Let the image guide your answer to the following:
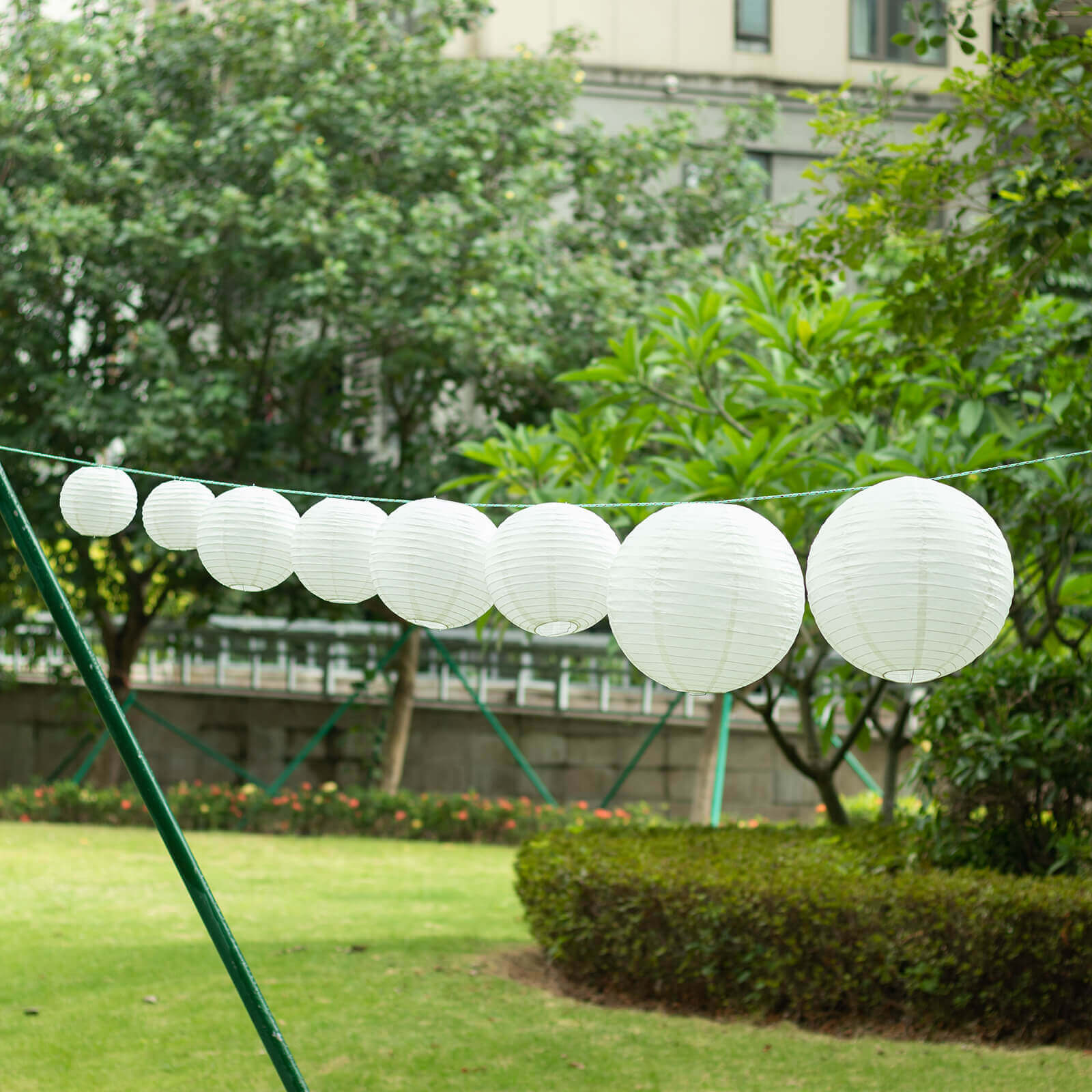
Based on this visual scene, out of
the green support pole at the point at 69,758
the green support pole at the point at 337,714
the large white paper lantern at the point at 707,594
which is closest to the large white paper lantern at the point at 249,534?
the large white paper lantern at the point at 707,594

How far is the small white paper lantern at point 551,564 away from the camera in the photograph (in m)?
2.97

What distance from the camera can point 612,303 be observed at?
9.12 meters

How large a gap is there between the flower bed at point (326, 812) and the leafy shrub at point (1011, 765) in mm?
4672

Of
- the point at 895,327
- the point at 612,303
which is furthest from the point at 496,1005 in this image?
the point at 612,303

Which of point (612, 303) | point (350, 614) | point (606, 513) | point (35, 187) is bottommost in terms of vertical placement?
point (350, 614)

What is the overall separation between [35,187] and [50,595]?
24.6 ft

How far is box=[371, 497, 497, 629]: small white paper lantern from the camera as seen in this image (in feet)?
10.5

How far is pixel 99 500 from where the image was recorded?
13.1 ft

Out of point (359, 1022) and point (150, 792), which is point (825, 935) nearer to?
point (359, 1022)

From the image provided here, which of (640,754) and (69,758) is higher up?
(640,754)

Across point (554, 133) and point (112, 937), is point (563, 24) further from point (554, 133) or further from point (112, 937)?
point (112, 937)

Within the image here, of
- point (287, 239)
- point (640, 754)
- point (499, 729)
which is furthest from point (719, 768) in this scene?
point (287, 239)

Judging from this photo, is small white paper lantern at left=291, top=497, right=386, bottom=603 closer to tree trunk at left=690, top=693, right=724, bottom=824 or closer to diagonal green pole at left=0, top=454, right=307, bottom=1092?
diagonal green pole at left=0, top=454, right=307, bottom=1092

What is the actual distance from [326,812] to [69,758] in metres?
2.90
